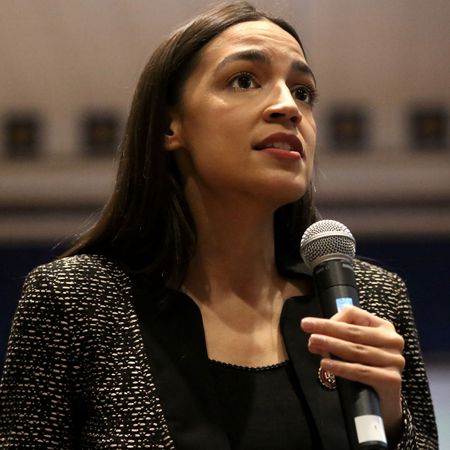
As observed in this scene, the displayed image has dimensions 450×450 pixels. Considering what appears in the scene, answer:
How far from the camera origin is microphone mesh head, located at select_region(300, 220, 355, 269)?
94 cm

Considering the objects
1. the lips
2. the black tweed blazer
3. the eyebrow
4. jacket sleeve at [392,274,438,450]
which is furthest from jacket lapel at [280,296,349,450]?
the eyebrow

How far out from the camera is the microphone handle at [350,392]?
2.59 feet

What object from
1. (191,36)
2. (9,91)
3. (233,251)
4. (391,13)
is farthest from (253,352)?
(9,91)

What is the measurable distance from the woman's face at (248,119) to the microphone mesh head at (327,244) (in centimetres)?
18

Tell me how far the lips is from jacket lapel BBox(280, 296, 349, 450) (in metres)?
0.22

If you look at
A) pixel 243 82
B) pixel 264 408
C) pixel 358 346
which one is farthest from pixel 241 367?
pixel 243 82

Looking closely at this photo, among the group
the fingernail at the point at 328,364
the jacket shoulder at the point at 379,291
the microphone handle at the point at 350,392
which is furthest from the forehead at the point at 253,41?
the fingernail at the point at 328,364

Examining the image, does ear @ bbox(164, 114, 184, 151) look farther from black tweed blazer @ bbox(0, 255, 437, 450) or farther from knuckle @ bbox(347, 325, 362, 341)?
knuckle @ bbox(347, 325, 362, 341)

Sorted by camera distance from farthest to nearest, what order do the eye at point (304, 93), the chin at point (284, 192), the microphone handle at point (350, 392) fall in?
1. the eye at point (304, 93)
2. the chin at point (284, 192)
3. the microphone handle at point (350, 392)

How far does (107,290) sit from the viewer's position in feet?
3.81

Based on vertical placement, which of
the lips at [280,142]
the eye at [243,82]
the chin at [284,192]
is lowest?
the chin at [284,192]

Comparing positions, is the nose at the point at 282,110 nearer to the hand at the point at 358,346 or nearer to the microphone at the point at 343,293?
the microphone at the point at 343,293

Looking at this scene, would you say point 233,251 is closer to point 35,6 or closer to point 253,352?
point 253,352

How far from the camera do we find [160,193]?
1.26 metres
